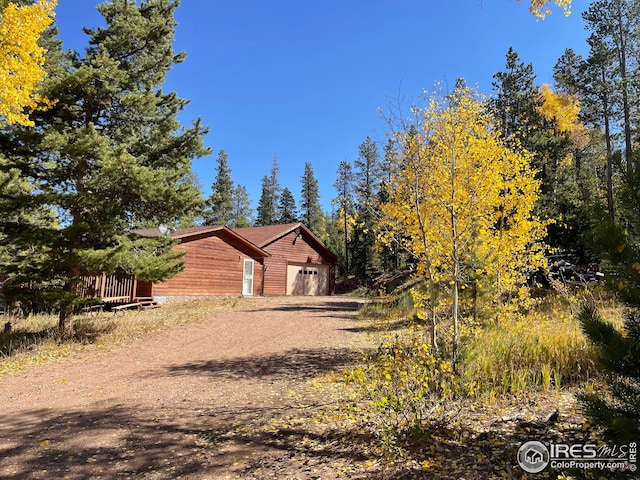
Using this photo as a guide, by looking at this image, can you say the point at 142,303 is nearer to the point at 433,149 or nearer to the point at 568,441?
the point at 433,149

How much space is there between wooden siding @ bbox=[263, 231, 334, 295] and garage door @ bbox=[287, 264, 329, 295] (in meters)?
0.46

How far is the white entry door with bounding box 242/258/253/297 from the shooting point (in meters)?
23.0

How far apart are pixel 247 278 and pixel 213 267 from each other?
9.45ft

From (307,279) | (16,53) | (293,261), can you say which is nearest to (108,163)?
(16,53)

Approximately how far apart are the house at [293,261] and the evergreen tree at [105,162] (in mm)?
14120

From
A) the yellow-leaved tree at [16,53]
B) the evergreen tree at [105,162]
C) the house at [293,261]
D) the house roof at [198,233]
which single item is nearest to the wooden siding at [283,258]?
the house at [293,261]

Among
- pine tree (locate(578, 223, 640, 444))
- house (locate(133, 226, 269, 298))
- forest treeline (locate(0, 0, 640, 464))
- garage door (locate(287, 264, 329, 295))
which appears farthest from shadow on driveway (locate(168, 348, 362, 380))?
garage door (locate(287, 264, 329, 295))

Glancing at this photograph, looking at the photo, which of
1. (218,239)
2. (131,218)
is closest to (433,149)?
(131,218)

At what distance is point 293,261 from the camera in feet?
88.3

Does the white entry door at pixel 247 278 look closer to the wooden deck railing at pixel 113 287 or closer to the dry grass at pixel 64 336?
the wooden deck railing at pixel 113 287

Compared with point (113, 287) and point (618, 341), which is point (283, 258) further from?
point (618, 341)

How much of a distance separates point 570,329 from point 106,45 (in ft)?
38.5

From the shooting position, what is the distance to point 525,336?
586 cm

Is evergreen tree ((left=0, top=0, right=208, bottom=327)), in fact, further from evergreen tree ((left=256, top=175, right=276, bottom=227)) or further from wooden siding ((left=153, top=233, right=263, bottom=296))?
evergreen tree ((left=256, top=175, right=276, bottom=227))
